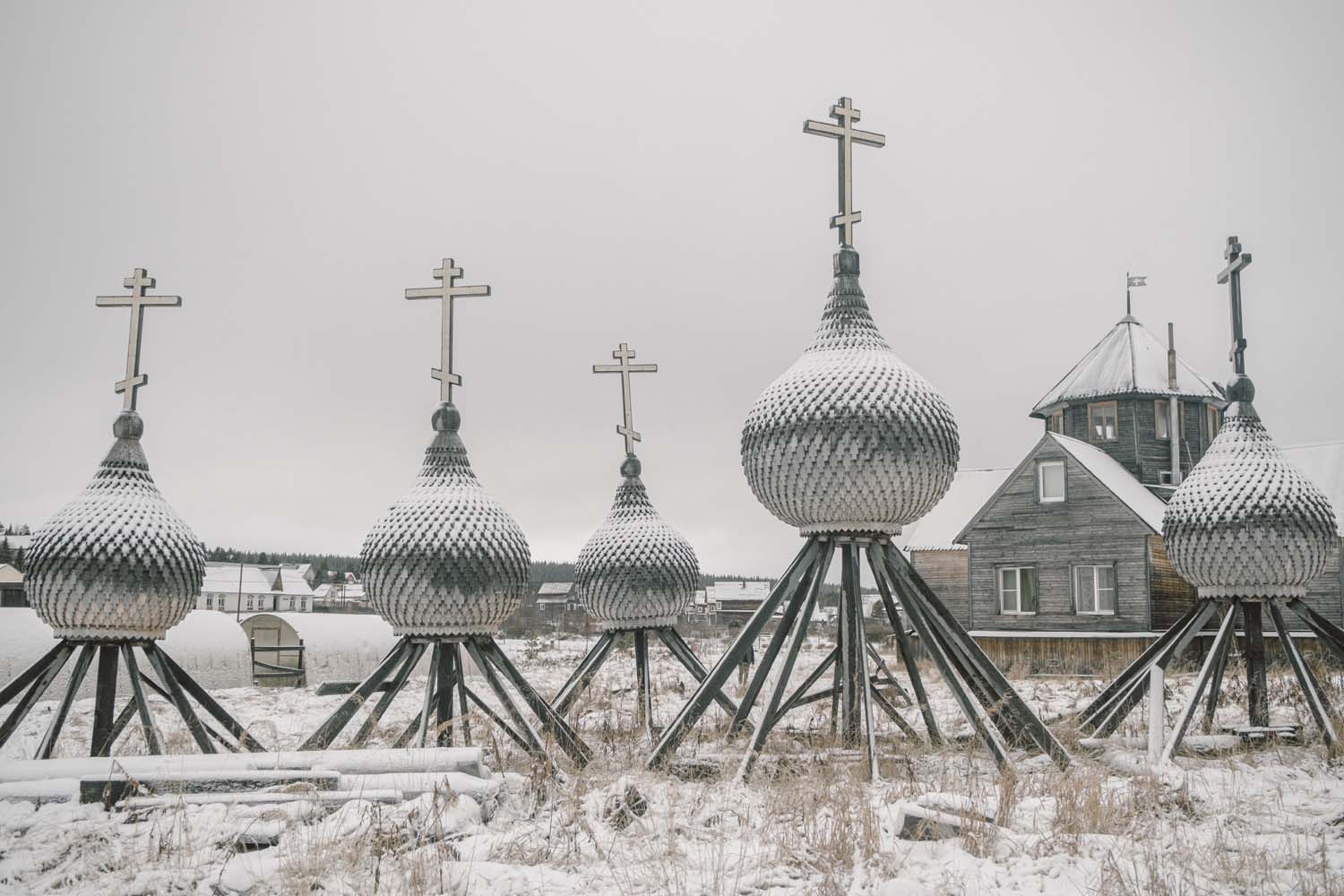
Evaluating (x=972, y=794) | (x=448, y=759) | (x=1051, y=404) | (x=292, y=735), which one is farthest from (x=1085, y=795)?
(x=1051, y=404)

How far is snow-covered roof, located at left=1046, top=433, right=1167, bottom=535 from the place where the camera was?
26547 millimetres

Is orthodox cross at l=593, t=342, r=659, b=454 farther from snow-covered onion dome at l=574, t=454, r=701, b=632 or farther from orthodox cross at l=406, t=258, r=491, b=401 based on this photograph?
orthodox cross at l=406, t=258, r=491, b=401

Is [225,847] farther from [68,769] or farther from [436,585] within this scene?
[436,585]

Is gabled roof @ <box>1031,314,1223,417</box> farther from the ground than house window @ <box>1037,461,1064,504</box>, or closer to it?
farther from the ground

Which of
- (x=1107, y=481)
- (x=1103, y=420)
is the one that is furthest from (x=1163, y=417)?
(x=1107, y=481)

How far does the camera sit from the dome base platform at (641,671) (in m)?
12.6

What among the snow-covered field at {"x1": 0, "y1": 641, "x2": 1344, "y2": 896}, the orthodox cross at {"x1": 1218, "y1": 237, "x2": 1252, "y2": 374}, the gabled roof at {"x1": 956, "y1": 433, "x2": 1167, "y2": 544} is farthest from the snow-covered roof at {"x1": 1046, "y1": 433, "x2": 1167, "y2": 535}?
the snow-covered field at {"x1": 0, "y1": 641, "x2": 1344, "y2": 896}

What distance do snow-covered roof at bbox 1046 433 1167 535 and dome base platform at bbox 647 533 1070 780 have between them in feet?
57.6

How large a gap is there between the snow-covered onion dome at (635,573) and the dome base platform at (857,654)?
9.97 ft

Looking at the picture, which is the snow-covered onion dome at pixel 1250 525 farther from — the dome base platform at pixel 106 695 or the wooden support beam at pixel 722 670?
the dome base platform at pixel 106 695

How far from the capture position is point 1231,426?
38.6ft

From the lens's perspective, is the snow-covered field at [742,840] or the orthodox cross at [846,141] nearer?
the snow-covered field at [742,840]

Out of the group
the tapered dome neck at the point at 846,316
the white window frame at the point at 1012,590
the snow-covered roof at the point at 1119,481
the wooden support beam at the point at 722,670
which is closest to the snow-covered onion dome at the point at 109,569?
the wooden support beam at the point at 722,670

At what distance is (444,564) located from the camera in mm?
10141
